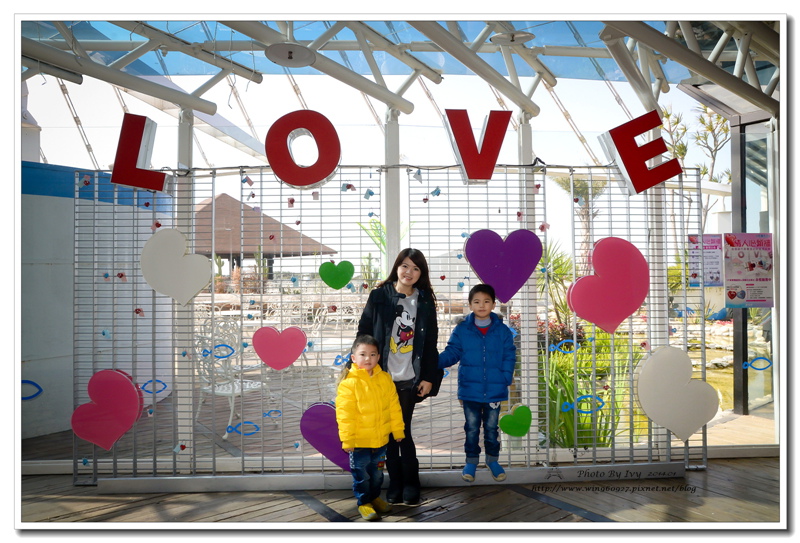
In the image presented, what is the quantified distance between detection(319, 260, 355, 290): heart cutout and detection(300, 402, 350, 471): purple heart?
0.76m

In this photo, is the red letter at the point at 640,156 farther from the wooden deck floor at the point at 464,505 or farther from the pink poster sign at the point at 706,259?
the wooden deck floor at the point at 464,505

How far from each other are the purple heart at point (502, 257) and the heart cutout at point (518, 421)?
2.32 feet

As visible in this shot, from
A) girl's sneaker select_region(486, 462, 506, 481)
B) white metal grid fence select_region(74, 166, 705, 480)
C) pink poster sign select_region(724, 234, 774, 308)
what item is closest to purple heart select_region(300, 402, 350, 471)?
white metal grid fence select_region(74, 166, 705, 480)

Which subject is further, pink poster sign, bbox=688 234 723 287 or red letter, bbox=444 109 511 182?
pink poster sign, bbox=688 234 723 287

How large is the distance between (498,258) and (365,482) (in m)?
1.56

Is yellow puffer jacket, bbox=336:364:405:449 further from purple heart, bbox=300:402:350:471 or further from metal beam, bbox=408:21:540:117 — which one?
metal beam, bbox=408:21:540:117

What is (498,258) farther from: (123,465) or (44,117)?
(44,117)

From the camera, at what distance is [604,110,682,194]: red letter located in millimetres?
3311

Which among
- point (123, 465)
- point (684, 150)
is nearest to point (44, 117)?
point (123, 465)

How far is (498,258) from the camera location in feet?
11.0

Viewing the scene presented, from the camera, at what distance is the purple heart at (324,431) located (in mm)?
3258

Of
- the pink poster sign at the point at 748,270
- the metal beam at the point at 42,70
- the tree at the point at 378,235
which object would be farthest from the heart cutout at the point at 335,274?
the pink poster sign at the point at 748,270

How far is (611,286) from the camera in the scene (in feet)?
11.1

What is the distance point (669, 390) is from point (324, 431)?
7.38ft
